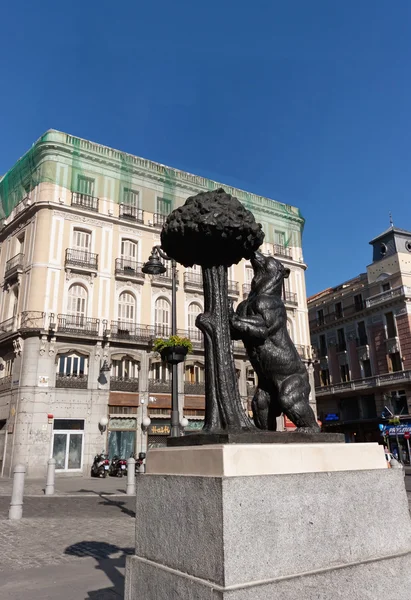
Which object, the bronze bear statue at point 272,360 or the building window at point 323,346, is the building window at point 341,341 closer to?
the building window at point 323,346

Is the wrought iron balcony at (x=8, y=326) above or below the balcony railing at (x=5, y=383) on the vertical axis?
above

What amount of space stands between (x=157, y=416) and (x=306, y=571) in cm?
2349

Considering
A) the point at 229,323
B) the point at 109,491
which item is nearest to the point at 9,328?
the point at 109,491

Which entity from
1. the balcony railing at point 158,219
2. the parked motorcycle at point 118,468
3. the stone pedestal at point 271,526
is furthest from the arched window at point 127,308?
the stone pedestal at point 271,526

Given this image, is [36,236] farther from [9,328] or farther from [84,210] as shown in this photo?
[9,328]

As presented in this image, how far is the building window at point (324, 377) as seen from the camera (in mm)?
41062

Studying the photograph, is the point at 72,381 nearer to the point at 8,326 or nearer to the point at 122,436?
the point at 122,436

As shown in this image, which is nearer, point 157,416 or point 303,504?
point 303,504

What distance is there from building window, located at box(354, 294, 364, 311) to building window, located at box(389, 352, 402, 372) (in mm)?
5159

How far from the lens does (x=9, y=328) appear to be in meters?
25.1

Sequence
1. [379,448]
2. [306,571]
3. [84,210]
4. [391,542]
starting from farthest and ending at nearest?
[84,210]
[379,448]
[391,542]
[306,571]

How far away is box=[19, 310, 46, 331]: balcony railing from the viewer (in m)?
23.4

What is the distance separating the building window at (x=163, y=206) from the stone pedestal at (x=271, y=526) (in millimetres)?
27819

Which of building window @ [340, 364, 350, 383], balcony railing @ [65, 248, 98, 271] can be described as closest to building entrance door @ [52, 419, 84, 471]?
balcony railing @ [65, 248, 98, 271]
